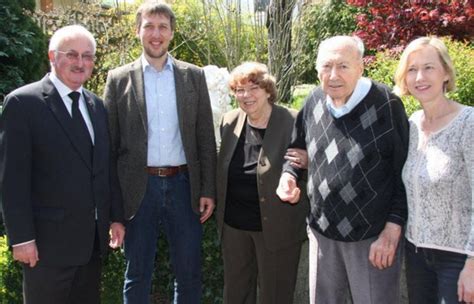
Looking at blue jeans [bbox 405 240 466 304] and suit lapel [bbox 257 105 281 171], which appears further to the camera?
suit lapel [bbox 257 105 281 171]

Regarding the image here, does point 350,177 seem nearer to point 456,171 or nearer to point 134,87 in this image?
point 456,171

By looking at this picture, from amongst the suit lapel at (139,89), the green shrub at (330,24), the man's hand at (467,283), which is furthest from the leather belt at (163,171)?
the green shrub at (330,24)

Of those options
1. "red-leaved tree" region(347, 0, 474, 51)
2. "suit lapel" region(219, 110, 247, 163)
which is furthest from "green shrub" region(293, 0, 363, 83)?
"suit lapel" region(219, 110, 247, 163)

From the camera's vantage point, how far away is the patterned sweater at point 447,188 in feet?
7.74

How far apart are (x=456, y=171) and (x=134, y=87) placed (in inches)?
79.0

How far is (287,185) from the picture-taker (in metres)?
3.01

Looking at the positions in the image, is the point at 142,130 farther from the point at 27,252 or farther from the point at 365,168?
the point at 365,168

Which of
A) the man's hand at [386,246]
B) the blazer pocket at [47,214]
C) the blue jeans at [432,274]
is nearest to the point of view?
the blue jeans at [432,274]

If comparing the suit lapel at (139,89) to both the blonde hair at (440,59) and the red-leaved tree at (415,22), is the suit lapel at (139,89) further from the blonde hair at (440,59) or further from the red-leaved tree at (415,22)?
the red-leaved tree at (415,22)

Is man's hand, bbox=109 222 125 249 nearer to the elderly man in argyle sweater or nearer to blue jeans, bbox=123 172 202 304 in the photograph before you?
blue jeans, bbox=123 172 202 304

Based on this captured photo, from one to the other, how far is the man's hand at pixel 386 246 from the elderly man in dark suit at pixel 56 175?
1.60 metres

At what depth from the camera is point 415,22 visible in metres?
6.13

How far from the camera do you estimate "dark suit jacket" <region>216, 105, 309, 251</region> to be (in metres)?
3.23

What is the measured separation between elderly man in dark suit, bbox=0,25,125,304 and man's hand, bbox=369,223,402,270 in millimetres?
1599
